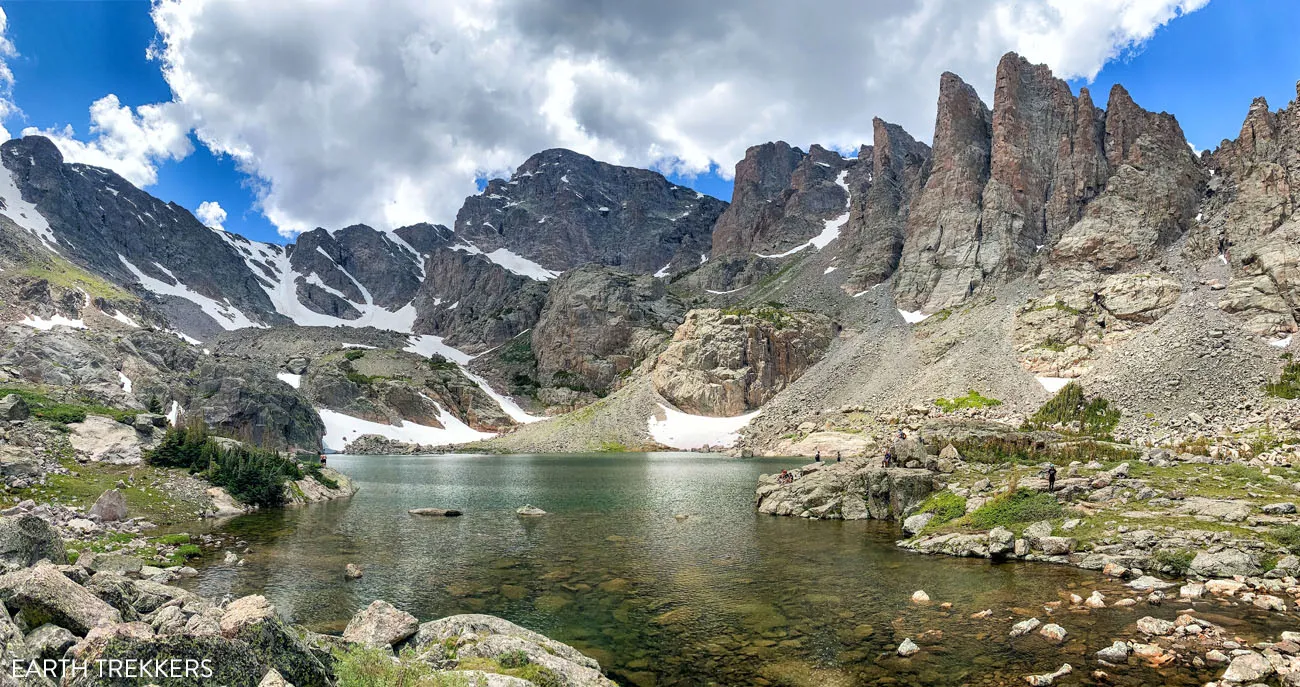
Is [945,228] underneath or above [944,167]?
underneath

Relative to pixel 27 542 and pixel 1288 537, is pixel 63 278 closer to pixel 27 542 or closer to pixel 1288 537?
pixel 27 542

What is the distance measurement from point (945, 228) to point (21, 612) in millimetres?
193373

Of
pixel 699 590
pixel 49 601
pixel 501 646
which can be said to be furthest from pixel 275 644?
pixel 699 590

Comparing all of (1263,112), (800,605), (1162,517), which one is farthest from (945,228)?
(800,605)

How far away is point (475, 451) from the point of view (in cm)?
15588

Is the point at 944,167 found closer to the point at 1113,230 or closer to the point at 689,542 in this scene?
the point at 1113,230

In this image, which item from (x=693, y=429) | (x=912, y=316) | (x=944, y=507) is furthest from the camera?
(x=912, y=316)

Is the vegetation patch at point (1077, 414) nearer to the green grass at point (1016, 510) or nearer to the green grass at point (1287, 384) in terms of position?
the green grass at point (1287, 384)

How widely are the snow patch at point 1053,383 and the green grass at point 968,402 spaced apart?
8550 millimetres

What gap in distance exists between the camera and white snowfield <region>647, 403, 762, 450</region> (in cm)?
14688

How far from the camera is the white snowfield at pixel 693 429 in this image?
482ft

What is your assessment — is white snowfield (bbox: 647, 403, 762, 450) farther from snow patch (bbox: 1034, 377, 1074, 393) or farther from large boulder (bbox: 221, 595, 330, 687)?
large boulder (bbox: 221, 595, 330, 687)

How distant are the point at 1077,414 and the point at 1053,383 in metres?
18.1

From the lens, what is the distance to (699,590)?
75.1ft
